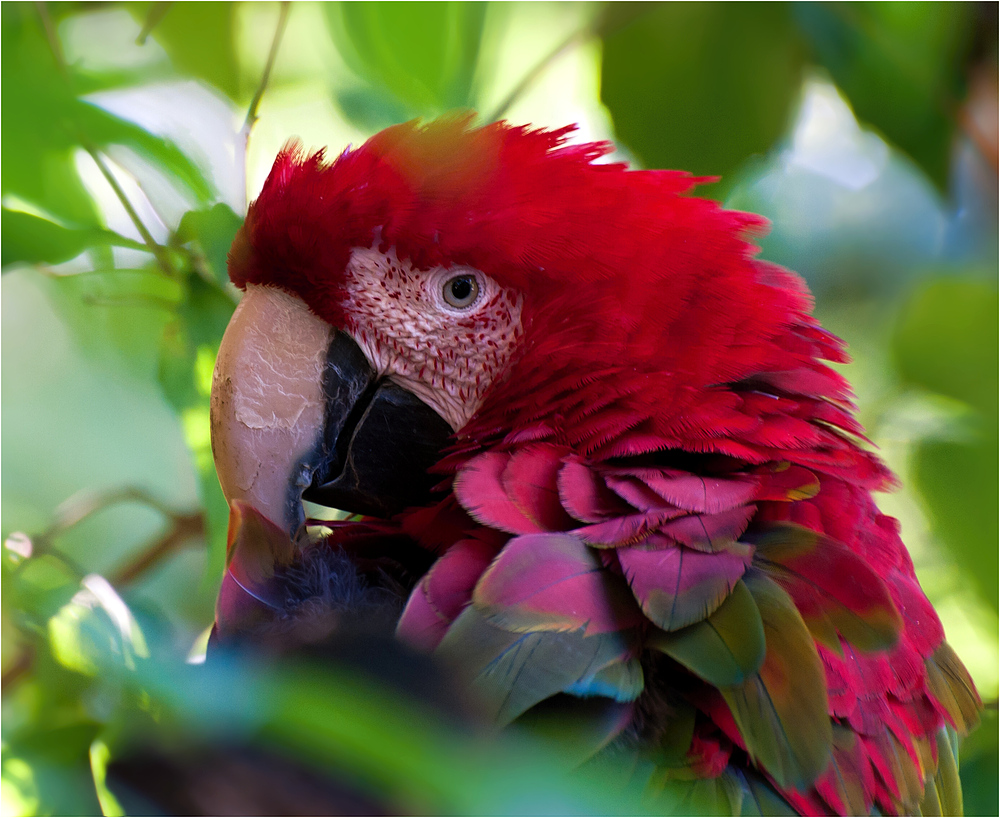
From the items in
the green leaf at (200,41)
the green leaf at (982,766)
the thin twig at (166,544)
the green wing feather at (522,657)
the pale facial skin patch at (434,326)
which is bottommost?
the green leaf at (982,766)

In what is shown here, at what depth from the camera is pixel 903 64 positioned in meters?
0.28

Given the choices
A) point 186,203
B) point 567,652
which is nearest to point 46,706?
point 186,203

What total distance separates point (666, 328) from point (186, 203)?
0.40 metres

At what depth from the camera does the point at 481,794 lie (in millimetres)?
131

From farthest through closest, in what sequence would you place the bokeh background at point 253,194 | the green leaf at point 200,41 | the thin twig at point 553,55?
the thin twig at point 553,55, the green leaf at point 200,41, the bokeh background at point 253,194

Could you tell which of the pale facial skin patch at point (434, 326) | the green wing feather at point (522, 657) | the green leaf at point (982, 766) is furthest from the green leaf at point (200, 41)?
the green leaf at point (982, 766)

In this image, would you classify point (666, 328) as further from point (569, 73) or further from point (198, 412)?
point (198, 412)

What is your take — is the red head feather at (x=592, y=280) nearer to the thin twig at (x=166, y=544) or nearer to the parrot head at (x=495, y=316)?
the parrot head at (x=495, y=316)

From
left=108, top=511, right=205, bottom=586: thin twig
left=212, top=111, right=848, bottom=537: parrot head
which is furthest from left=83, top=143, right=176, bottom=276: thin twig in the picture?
left=212, top=111, right=848, bottom=537: parrot head

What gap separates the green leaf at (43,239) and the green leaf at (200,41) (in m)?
0.06

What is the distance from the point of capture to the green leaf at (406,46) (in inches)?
9.0

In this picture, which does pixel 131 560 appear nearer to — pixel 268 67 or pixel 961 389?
pixel 268 67

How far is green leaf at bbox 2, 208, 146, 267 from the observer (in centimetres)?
22

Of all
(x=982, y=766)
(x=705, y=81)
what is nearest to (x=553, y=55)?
(x=705, y=81)
